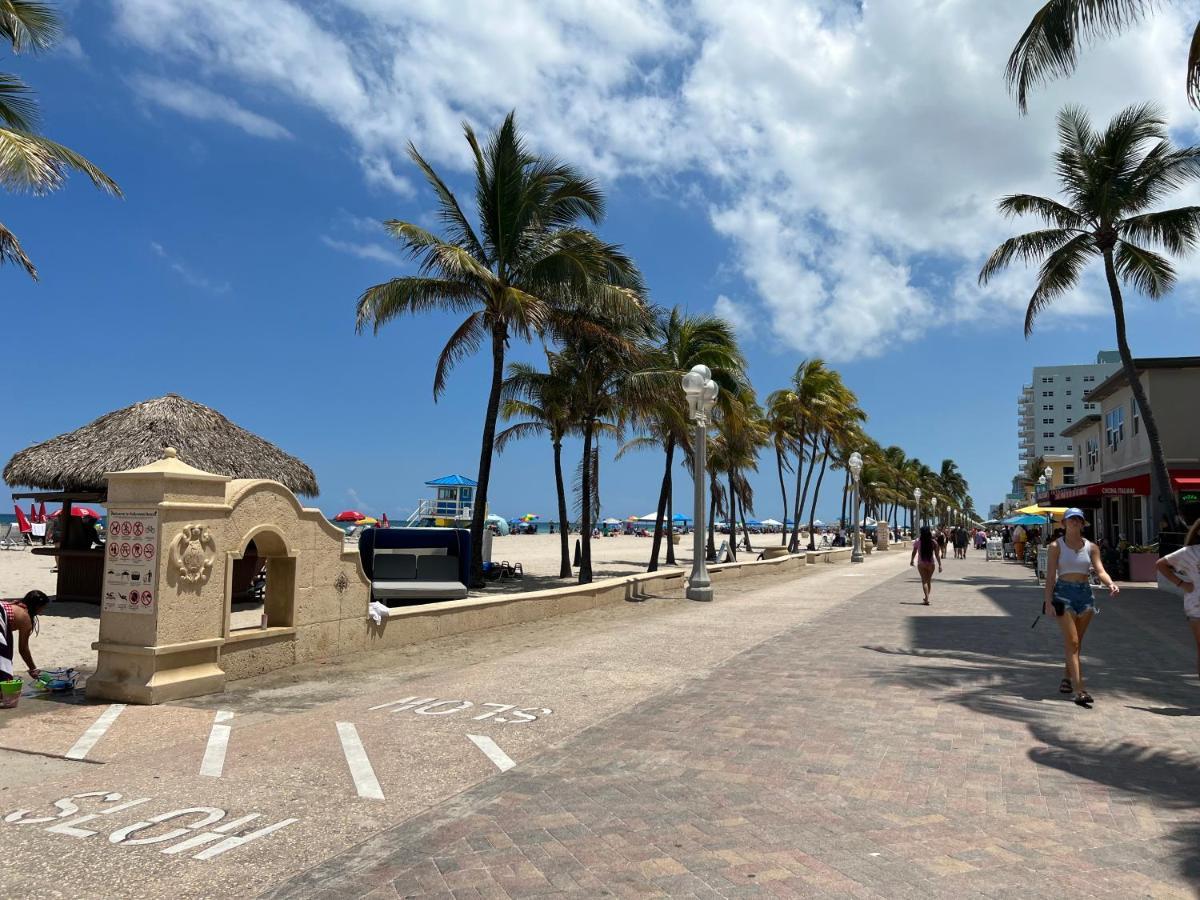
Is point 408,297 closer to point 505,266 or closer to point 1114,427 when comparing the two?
point 505,266

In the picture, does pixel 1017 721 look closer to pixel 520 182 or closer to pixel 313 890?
pixel 313 890

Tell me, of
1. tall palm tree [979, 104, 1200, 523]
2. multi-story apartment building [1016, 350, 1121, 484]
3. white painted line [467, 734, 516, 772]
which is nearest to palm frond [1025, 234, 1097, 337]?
tall palm tree [979, 104, 1200, 523]

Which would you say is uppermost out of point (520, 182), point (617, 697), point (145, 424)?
point (520, 182)

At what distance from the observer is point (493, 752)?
5.65 m

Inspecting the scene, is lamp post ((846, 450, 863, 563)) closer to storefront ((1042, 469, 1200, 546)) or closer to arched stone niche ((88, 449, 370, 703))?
storefront ((1042, 469, 1200, 546))

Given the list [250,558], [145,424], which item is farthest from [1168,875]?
[145,424]

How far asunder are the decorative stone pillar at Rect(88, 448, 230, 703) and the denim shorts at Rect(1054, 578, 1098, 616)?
287 inches

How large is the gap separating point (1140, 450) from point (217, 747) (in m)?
29.1

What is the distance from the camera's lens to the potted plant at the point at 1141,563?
2298 cm

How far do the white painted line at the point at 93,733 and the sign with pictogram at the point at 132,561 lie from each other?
0.81 metres

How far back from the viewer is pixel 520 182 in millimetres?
19844

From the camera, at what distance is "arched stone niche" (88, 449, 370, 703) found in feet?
23.3

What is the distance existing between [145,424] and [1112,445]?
101 feet

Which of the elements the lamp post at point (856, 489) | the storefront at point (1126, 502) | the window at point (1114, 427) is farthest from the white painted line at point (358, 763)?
the window at point (1114, 427)
